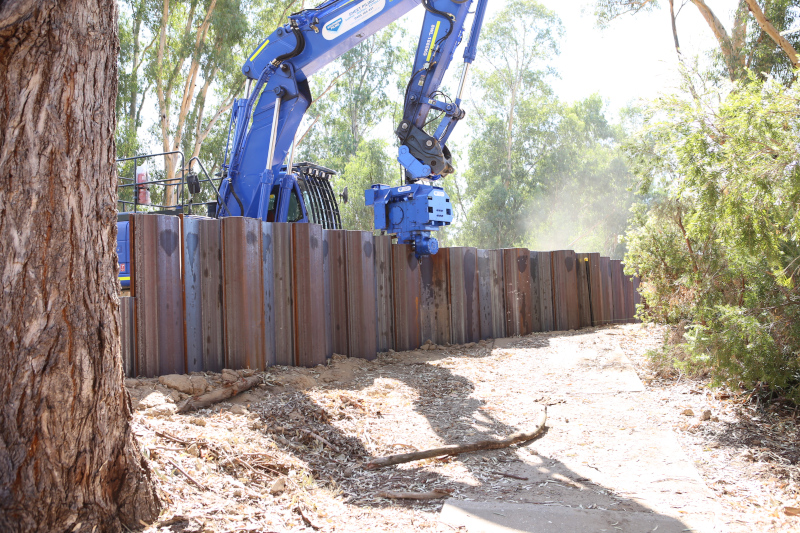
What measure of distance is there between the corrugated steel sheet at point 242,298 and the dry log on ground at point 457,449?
7.03 ft

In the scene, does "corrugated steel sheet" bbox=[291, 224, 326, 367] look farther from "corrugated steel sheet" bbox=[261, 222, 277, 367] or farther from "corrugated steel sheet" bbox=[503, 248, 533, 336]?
"corrugated steel sheet" bbox=[503, 248, 533, 336]

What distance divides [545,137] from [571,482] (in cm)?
3623

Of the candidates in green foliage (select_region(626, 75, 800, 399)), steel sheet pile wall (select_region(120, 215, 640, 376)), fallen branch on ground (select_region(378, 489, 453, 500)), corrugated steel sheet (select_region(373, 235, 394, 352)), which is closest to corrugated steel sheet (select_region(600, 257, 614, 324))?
steel sheet pile wall (select_region(120, 215, 640, 376))

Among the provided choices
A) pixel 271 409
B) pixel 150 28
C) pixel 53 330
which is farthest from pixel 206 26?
pixel 53 330

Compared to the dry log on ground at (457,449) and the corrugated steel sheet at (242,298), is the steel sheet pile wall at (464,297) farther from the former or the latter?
the dry log on ground at (457,449)

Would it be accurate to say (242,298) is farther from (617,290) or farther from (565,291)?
(617,290)

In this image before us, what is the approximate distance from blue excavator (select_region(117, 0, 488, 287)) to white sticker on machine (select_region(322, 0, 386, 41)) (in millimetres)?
14

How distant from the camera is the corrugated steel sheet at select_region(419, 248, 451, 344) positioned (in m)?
8.87

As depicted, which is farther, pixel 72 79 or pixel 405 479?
pixel 405 479

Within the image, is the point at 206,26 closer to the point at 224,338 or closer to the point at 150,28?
the point at 150,28

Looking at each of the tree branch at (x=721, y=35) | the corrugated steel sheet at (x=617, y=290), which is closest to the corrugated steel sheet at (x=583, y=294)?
the corrugated steel sheet at (x=617, y=290)

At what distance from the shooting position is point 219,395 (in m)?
4.72

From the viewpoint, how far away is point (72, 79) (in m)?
2.53

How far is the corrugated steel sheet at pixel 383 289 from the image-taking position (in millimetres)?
7926
